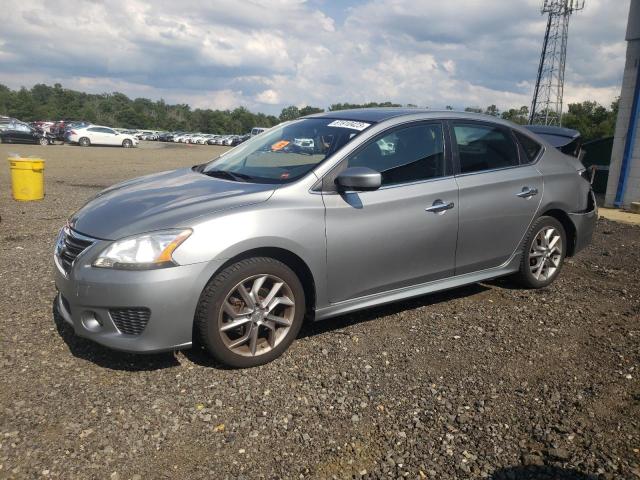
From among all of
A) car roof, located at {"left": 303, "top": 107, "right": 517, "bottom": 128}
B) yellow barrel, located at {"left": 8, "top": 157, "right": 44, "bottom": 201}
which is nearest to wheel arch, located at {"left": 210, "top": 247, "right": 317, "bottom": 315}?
car roof, located at {"left": 303, "top": 107, "right": 517, "bottom": 128}

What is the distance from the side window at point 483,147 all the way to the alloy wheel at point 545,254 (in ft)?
2.58

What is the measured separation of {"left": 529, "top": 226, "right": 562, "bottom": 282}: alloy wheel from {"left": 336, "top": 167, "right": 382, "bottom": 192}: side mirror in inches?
86.7

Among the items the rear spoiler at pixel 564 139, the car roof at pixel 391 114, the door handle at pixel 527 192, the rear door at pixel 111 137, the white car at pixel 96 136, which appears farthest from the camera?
the rear door at pixel 111 137

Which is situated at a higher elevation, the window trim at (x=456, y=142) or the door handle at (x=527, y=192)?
the window trim at (x=456, y=142)

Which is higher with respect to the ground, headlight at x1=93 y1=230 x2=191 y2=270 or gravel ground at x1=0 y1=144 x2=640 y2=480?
headlight at x1=93 y1=230 x2=191 y2=270

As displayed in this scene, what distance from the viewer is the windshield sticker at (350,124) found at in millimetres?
4252

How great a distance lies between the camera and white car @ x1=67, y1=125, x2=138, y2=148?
37281mm

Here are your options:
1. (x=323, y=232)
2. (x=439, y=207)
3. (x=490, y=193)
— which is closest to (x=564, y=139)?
(x=490, y=193)

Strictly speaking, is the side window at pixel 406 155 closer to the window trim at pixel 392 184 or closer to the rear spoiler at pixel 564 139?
the window trim at pixel 392 184

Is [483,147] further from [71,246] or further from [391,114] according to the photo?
[71,246]

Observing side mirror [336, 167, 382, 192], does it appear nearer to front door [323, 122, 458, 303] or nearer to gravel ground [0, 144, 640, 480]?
front door [323, 122, 458, 303]

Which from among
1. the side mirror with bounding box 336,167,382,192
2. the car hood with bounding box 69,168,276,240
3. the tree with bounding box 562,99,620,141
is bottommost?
the car hood with bounding box 69,168,276,240

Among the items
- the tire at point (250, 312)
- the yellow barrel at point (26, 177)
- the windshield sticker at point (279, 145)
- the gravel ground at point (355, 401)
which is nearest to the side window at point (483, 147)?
the gravel ground at point (355, 401)

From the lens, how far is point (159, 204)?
12.1 feet
